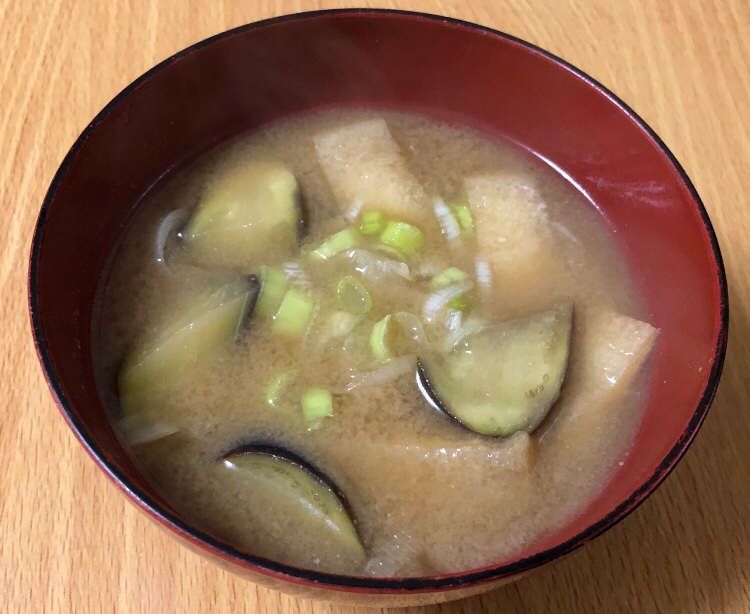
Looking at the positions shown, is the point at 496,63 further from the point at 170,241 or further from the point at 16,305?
the point at 16,305

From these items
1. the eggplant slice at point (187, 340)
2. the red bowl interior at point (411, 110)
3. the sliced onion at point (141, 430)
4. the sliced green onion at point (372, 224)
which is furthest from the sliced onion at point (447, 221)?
the sliced onion at point (141, 430)

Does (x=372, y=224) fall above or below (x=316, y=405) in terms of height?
above

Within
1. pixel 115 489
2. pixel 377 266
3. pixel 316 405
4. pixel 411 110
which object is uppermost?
pixel 411 110

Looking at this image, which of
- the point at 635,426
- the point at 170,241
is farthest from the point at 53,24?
the point at 635,426

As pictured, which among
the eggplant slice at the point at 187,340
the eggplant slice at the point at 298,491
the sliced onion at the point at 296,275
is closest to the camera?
the eggplant slice at the point at 298,491

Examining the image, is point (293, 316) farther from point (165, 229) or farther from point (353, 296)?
point (165, 229)

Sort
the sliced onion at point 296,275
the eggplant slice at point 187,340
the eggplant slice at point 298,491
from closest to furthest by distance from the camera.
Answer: the eggplant slice at point 298,491, the eggplant slice at point 187,340, the sliced onion at point 296,275

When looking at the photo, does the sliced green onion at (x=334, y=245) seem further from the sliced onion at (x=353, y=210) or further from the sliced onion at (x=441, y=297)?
the sliced onion at (x=441, y=297)

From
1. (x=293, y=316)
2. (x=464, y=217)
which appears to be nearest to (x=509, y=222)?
(x=464, y=217)
